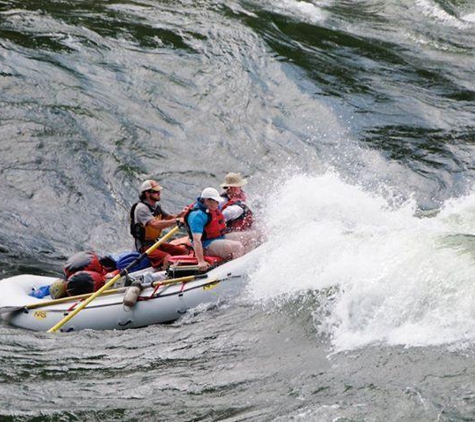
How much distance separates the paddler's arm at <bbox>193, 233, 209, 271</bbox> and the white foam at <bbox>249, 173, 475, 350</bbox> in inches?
28.4

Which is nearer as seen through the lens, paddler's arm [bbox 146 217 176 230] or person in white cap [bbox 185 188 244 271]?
person in white cap [bbox 185 188 244 271]

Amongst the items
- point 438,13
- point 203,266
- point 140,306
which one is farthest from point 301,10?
point 140,306

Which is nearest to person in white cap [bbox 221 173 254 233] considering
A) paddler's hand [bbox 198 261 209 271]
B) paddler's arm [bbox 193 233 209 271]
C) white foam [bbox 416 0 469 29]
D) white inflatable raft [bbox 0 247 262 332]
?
paddler's arm [bbox 193 233 209 271]

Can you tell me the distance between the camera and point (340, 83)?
17.0 meters

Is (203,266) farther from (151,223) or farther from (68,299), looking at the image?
(68,299)

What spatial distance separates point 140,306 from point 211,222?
137 cm

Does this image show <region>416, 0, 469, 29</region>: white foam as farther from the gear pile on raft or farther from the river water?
the gear pile on raft

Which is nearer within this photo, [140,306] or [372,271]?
[372,271]

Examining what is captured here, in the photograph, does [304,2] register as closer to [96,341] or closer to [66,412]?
[96,341]

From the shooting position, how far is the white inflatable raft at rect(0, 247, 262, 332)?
10445 millimetres

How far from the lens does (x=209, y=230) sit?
36.1ft

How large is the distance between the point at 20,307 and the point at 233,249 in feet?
9.08

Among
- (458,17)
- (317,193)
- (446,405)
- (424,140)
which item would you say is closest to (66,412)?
(446,405)

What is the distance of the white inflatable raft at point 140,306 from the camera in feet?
34.3
